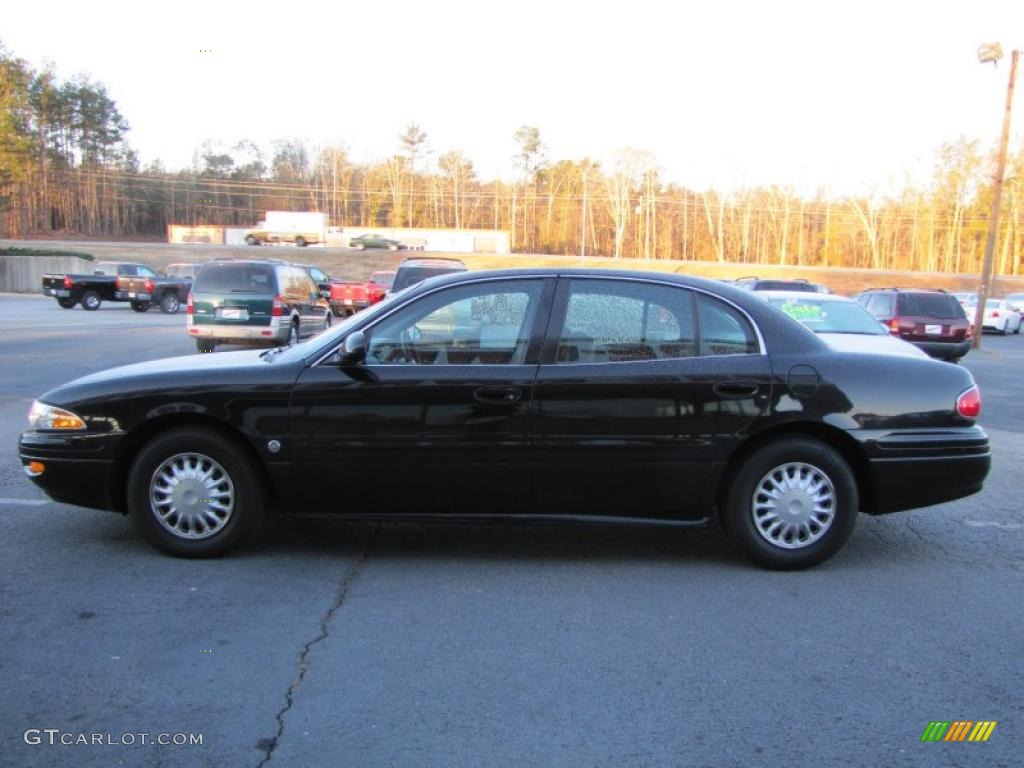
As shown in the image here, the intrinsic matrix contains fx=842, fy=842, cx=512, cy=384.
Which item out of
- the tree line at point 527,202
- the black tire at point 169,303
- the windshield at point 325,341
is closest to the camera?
the windshield at point 325,341

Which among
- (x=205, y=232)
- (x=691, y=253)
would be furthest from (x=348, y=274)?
(x=691, y=253)

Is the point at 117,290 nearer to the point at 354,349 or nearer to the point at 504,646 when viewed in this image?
the point at 354,349

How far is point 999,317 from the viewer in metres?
30.1

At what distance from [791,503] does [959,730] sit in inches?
65.4

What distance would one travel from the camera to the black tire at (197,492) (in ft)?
15.3

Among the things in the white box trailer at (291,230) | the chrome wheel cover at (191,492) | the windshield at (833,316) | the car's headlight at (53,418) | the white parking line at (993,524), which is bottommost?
the white parking line at (993,524)

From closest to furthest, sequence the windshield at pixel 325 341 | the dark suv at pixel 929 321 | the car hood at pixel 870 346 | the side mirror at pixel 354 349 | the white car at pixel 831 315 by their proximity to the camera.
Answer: the side mirror at pixel 354 349 → the windshield at pixel 325 341 → the car hood at pixel 870 346 → the white car at pixel 831 315 → the dark suv at pixel 929 321

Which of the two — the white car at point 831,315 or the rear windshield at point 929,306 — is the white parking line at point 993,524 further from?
the rear windshield at point 929,306

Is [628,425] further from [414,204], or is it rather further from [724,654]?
[414,204]

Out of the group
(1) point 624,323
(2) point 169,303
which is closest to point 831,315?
(1) point 624,323

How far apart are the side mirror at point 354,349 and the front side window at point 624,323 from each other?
1.05 metres

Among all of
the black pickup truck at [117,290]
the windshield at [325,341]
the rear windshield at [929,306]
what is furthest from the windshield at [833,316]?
the black pickup truck at [117,290]

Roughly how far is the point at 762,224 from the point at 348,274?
62265mm

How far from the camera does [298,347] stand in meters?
5.00
